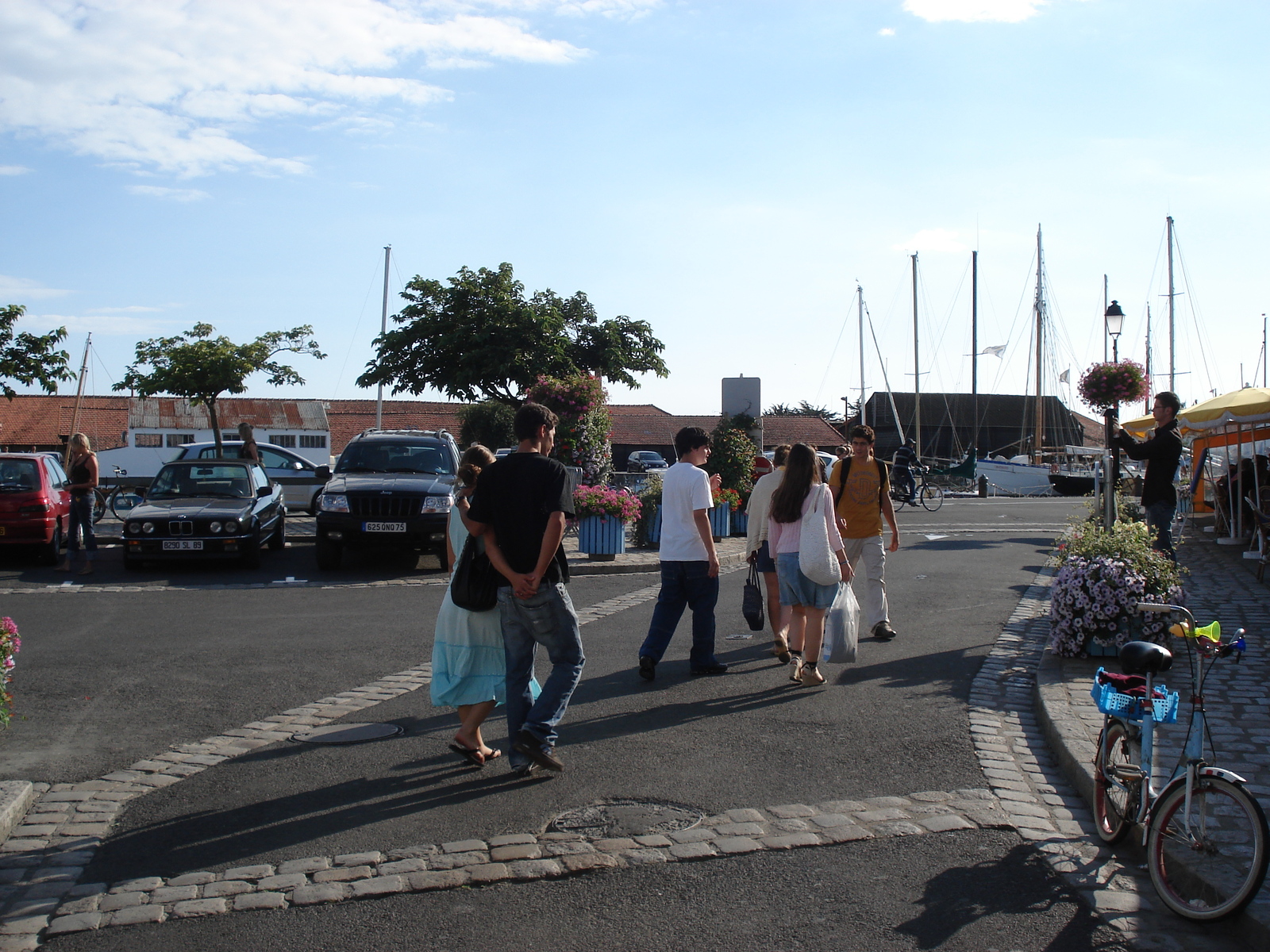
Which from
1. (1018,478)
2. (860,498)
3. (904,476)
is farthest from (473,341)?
(860,498)

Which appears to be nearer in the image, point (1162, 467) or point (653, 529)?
point (1162, 467)

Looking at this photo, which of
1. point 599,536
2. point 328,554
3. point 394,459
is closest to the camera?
point 328,554

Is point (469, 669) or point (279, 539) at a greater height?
point (469, 669)

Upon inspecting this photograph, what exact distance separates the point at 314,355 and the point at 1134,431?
17.4m

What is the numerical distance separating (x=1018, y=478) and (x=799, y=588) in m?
38.9

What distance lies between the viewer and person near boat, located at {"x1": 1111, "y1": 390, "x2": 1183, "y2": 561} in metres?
9.59

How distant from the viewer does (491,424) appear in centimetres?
4138

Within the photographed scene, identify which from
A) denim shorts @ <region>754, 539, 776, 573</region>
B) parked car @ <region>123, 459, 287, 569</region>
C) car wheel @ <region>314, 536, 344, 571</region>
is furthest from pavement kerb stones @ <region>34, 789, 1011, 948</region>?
parked car @ <region>123, 459, 287, 569</region>

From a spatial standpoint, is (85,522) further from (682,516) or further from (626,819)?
(626,819)

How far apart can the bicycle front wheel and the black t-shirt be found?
284 cm

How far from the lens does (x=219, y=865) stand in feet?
13.5

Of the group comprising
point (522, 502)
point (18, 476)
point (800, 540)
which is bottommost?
point (800, 540)

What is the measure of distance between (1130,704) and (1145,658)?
0.86 feet

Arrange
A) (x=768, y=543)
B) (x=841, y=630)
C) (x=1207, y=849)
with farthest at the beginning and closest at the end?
1. (x=768, y=543)
2. (x=841, y=630)
3. (x=1207, y=849)
